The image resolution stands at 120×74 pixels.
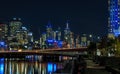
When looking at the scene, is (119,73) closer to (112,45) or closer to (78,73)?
(78,73)

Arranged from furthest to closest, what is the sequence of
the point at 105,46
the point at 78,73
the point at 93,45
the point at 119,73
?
the point at 93,45 < the point at 105,46 < the point at 119,73 < the point at 78,73

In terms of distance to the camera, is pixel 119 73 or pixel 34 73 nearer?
pixel 119 73

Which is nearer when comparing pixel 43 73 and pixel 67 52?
pixel 43 73

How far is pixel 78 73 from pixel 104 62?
29.9 metres

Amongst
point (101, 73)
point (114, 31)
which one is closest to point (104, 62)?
point (101, 73)

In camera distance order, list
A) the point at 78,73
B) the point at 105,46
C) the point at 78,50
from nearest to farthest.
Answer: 1. the point at 78,73
2. the point at 105,46
3. the point at 78,50

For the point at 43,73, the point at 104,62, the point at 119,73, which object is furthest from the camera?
the point at 43,73

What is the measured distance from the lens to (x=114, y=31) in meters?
196

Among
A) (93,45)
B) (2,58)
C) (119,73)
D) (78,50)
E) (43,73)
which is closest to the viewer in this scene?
(119,73)

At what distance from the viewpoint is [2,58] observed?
7613 inches

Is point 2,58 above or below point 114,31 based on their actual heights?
below

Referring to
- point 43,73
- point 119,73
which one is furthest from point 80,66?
point 43,73

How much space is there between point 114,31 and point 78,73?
575 ft

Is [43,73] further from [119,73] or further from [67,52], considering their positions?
[67,52]
